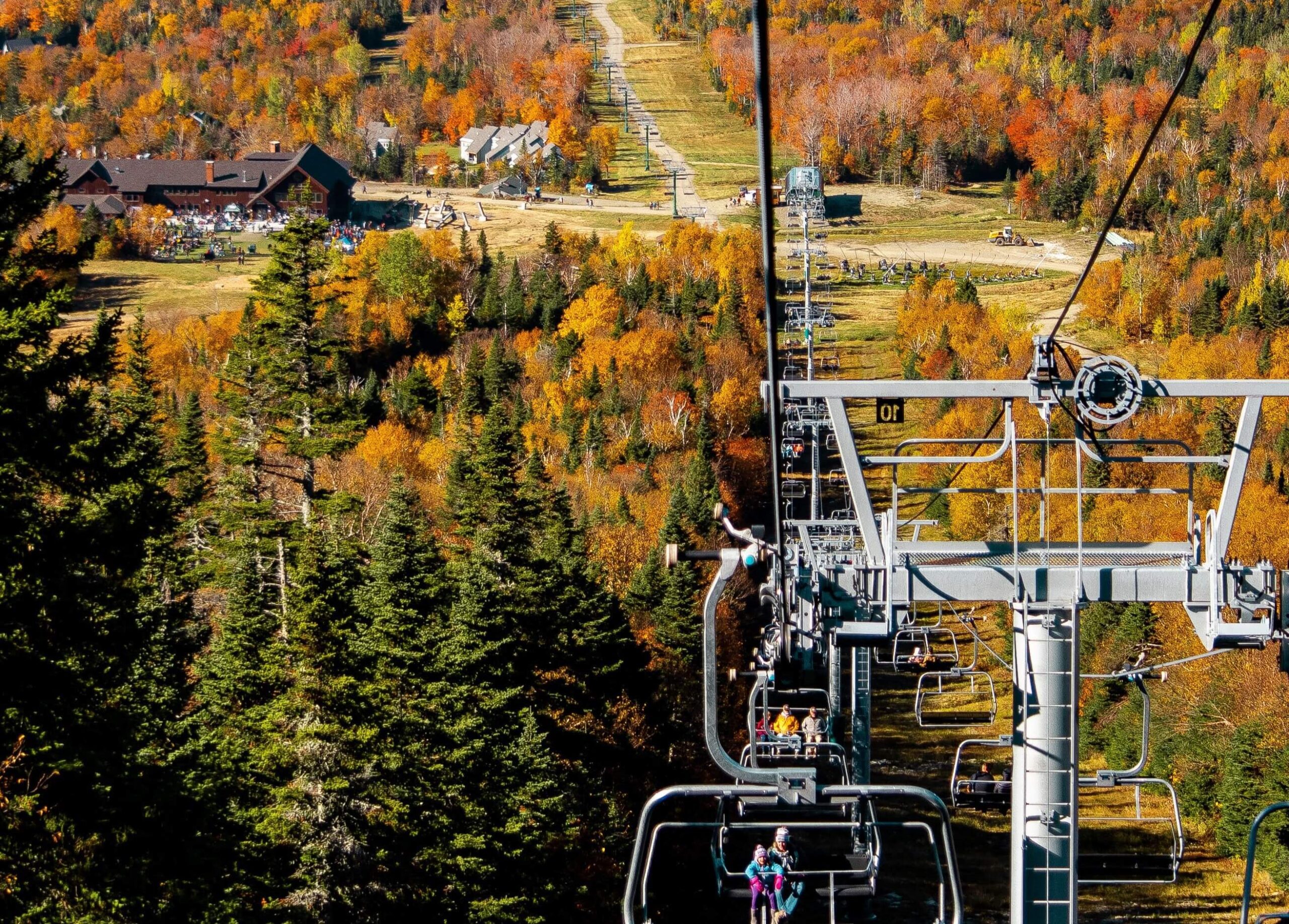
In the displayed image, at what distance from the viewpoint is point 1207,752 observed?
156 ft

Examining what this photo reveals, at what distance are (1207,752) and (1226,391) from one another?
38770 millimetres

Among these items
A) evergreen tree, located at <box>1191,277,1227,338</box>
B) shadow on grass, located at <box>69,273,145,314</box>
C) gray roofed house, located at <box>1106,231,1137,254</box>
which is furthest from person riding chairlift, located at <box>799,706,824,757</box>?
gray roofed house, located at <box>1106,231,1137,254</box>

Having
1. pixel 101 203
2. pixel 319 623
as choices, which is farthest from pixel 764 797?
pixel 101 203

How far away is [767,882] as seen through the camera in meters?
13.7

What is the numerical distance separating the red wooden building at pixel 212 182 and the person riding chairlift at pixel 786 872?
413 ft

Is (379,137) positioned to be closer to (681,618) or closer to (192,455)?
(192,455)

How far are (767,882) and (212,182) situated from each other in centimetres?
13271

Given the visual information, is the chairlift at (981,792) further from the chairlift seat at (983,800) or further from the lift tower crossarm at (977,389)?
the lift tower crossarm at (977,389)

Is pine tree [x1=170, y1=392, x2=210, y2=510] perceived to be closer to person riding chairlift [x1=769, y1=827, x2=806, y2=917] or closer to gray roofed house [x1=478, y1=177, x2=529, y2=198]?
person riding chairlift [x1=769, y1=827, x2=806, y2=917]

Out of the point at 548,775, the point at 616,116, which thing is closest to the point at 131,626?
the point at 548,775

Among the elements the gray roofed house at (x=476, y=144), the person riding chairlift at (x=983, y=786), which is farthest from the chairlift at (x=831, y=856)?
the gray roofed house at (x=476, y=144)

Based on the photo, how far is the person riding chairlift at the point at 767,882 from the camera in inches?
538

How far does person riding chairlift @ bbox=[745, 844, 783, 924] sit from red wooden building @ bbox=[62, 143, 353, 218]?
4968 inches

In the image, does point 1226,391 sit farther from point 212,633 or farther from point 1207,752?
point 1207,752
